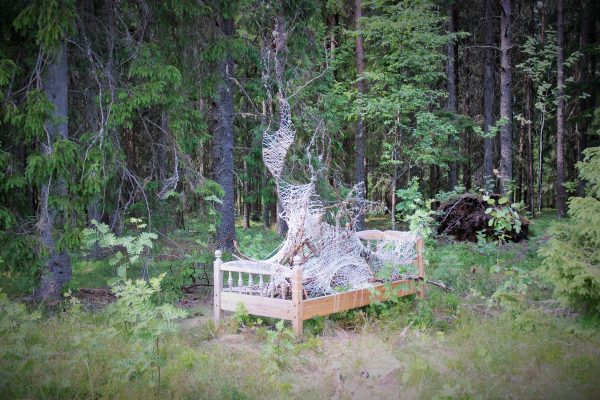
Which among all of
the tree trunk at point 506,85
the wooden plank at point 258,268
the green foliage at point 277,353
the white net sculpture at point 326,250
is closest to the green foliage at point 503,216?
the white net sculpture at point 326,250

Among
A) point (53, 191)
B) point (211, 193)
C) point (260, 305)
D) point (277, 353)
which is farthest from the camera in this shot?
point (211, 193)

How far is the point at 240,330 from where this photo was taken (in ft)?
23.3

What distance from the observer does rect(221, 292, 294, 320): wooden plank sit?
6699 millimetres

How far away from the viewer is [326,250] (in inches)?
311

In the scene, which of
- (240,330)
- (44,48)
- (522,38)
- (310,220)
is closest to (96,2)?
(44,48)

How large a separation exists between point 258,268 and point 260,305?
2.01 ft

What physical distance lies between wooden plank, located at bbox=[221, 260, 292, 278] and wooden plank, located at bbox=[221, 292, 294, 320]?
1.17ft

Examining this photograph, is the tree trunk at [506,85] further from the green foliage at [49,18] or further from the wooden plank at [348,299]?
the green foliage at [49,18]

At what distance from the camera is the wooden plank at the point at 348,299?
22.1ft

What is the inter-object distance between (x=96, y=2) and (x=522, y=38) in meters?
19.9

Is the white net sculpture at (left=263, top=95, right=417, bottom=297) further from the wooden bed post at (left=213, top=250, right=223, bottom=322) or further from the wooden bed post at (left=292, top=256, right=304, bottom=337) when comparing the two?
the wooden bed post at (left=213, top=250, right=223, bottom=322)

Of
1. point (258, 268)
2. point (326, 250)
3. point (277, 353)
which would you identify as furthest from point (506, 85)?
point (277, 353)

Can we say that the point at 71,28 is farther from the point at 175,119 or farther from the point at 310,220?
the point at 310,220

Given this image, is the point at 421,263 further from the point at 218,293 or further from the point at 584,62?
the point at 584,62
